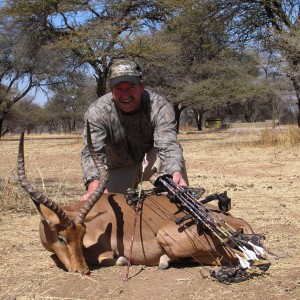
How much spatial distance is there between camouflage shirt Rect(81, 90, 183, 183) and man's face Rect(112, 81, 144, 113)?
0.16 meters

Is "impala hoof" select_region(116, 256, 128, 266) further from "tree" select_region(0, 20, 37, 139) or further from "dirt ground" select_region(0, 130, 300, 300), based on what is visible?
"tree" select_region(0, 20, 37, 139)

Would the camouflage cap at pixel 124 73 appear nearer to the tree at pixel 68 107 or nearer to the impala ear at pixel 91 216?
the impala ear at pixel 91 216

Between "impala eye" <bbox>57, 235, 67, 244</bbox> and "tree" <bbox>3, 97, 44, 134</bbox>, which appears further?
"tree" <bbox>3, 97, 44, 134</bbox>

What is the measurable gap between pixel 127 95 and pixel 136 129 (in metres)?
0.48

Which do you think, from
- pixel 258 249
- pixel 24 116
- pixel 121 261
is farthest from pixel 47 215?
pixel 24 116

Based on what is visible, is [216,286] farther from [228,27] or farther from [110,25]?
[110,25]

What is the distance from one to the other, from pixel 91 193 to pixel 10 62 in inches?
1129

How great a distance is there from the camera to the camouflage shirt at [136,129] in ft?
16.1

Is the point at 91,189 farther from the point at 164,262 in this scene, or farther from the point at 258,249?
the point at 258,249

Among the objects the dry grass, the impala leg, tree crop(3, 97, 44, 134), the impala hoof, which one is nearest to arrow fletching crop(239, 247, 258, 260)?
the impala leg

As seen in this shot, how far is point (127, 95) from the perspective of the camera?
4941 millimetres

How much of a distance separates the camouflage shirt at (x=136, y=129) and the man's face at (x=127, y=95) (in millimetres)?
161

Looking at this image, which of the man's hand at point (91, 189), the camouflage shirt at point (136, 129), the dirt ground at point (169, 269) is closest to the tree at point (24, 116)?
the dirt ground at point (169, 269)

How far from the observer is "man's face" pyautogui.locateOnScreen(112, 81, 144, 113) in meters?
4.87
